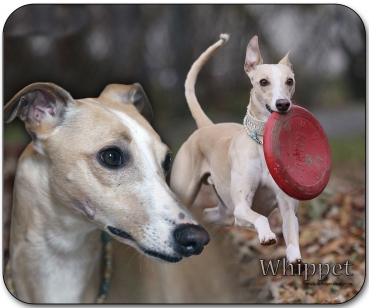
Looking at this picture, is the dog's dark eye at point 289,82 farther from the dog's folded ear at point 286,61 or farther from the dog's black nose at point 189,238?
the dog's black nose at point 189,238

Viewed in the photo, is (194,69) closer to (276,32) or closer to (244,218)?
(276,32)

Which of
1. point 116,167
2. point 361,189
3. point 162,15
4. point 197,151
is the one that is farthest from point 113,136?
point 361,189

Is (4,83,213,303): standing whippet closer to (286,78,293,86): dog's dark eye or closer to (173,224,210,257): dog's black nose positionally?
(173,224,210,257): dog's black nose

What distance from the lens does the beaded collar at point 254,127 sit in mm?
1764

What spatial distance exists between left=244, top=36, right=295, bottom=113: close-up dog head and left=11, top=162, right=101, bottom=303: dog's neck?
0.74m

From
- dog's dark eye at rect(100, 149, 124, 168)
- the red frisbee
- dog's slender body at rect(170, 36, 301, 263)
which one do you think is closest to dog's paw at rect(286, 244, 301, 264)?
dog's slender body at rect(170, 36, 301, 263)

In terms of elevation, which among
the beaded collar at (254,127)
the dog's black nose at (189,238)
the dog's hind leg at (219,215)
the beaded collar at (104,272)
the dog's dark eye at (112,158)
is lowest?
the beaded collar at (104,272)

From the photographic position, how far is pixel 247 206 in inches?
67.9

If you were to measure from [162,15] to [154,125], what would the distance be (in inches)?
18.7

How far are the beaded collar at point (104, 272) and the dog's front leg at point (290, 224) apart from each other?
0.64 metres

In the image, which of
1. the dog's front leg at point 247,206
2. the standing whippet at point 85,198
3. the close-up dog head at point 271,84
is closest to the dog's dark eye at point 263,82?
the close-up dog head at point 271,84

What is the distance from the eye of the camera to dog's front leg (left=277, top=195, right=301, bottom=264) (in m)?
1.80

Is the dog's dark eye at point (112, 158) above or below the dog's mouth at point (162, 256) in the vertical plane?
above

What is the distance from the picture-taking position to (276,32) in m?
2.04
